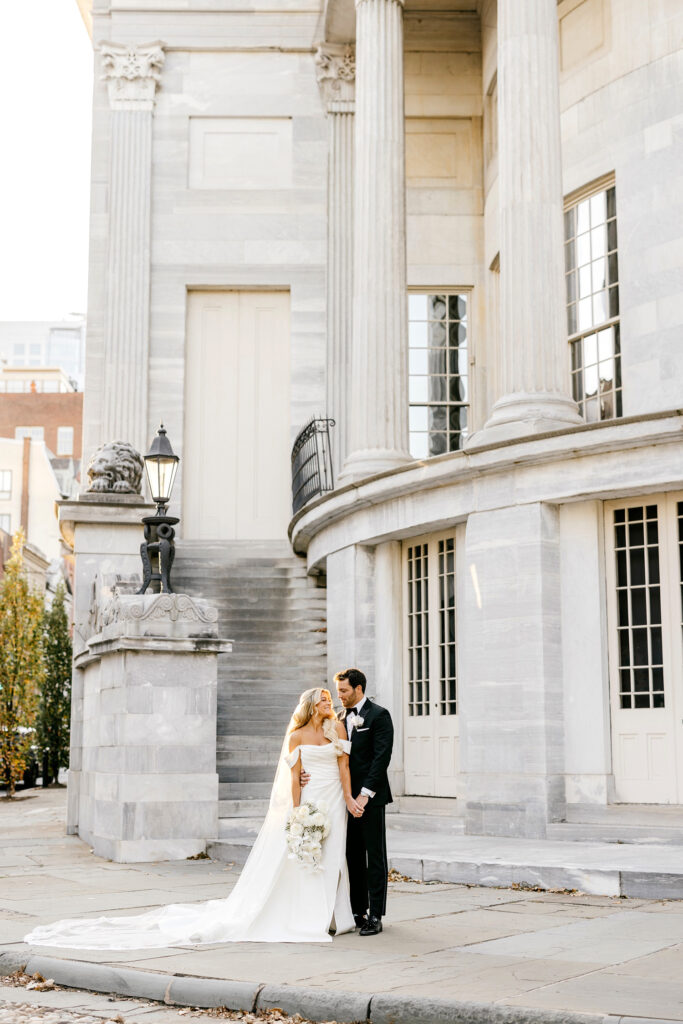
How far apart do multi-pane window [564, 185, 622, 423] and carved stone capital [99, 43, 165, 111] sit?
399 inches

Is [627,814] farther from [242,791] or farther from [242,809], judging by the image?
[242,791]

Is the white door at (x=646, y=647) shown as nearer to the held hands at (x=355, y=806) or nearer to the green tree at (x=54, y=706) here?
the held hands at (x=355, y=806)

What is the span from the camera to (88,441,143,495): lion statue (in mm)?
18594

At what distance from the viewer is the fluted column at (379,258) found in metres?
17.9

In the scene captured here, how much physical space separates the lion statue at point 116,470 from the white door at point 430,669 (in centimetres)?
458

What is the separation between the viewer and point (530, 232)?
15273 mm

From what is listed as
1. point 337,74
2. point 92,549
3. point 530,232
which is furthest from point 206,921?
point 337,74

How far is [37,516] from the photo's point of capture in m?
83.8

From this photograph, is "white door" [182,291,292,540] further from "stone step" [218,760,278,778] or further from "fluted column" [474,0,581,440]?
"fluted column" [474,0,581,440]

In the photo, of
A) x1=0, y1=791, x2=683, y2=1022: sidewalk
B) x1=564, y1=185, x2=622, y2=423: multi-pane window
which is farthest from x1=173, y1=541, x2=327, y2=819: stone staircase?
x1=564, y1=185, x2=622, y2=423: multi-pane window

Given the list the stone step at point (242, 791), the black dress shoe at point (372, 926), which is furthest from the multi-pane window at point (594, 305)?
the black dress shoe at point (372, 926)

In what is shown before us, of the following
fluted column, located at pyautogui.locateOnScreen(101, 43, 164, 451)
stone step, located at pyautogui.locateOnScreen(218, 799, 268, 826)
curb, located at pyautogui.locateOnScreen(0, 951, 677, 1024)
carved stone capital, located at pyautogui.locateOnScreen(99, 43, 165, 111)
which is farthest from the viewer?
carved stone capital, located at pyautogui.locateOnScreen(99, 43, 165, 111)

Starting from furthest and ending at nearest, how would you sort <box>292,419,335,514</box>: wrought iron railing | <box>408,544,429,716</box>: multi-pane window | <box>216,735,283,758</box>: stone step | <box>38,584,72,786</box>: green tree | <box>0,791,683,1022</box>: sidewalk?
<box>38,584,72,786</box>: green tree, <box>292,419,335,514</box>: wrought iron railing, <box>216,735,283,758</box>: stone step, <box>408,544,429,716</box>: multi-pane window, <box>0,791,683,1022</box>: sidewalk

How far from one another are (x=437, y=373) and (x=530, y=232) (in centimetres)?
826
